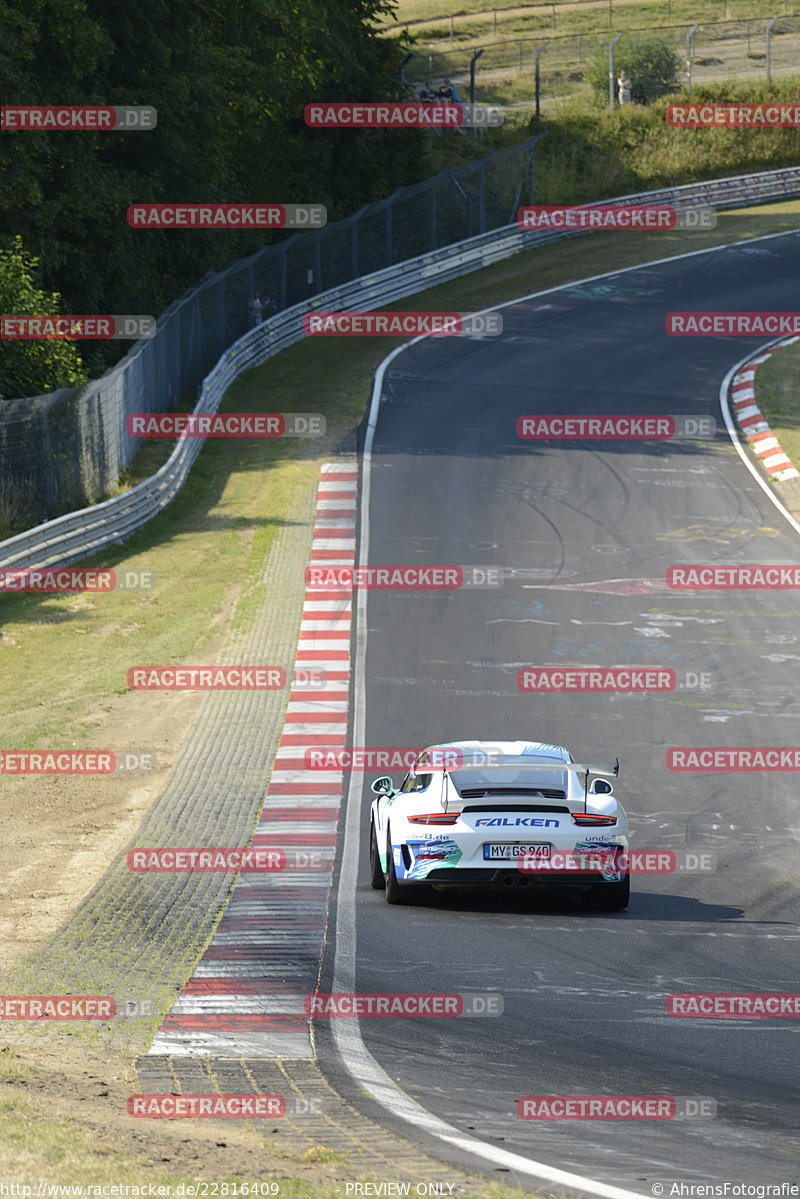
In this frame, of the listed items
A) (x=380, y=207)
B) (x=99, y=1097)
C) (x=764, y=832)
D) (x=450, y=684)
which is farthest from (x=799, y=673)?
(x=380, y=207)

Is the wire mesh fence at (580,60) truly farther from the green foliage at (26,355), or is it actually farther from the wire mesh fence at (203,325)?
the green foliage at (26,355)

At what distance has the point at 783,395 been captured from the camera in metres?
35.8

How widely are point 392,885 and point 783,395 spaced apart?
2646 centimetres

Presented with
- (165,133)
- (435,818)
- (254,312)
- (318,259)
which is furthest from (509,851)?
(318,259)

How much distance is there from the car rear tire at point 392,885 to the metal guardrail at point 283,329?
1349 cm

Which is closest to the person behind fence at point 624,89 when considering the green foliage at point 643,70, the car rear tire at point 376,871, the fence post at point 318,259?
the green foliage at point 643,70

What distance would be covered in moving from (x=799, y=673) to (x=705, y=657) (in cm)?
131

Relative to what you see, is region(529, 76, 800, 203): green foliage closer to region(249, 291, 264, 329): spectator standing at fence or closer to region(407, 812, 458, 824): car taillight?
region(249, 291, 264, 329): spectator standing at fence

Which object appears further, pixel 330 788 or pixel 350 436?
pixel 350 436

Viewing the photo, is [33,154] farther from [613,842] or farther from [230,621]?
[613,842]

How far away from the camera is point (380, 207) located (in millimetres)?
49500

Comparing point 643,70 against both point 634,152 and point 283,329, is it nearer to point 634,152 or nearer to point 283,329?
point 634,152

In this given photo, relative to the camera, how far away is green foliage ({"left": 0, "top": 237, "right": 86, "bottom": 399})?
29.2 metres

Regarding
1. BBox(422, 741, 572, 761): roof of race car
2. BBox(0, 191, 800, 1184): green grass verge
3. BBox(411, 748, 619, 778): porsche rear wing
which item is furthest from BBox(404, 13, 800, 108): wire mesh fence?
BBox(411, 748, 619, 778): porsche rear wing
